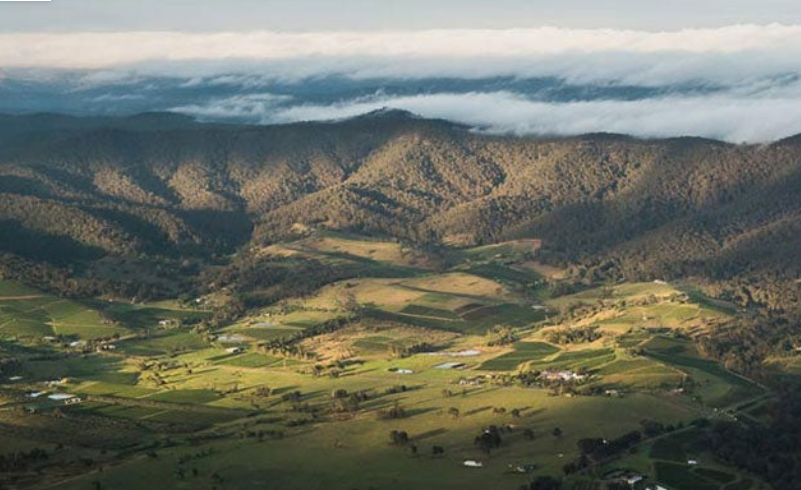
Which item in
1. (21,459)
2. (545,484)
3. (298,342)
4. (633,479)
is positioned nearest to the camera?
(545,484)

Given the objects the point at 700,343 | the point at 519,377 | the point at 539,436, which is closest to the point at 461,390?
the point at 519,377

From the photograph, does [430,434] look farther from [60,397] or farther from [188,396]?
[60,397]

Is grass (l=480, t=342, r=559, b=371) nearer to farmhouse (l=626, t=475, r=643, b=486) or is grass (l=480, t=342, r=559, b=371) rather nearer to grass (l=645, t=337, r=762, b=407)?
grass (l=645, t=337, r=762, b=407)

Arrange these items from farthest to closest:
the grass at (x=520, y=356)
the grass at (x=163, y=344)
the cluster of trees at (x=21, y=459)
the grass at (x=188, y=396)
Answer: the grass at (x=163, y=344) < the grass at (x=520, y=356) < the grass at (x=188, y=396) < the cluster of trees at (x=21, y=459)

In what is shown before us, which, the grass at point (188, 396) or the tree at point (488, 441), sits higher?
the tree at point (488, 441)

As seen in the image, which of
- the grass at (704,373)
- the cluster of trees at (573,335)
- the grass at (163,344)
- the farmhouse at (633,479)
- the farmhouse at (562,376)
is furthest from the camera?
the grass at (163,344)

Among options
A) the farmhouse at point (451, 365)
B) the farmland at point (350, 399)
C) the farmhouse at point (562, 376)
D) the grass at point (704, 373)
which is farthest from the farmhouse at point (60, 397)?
the grass at point (704, 373)

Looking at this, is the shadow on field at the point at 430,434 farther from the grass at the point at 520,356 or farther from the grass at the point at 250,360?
the grass at the point at 250,360

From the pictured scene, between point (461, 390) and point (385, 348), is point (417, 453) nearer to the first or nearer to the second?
point (461, 390)

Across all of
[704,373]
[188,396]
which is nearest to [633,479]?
[704,373]

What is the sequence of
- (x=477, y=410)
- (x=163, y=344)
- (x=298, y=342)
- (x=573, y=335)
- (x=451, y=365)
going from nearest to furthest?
(x=477, y=410) < (x=451, y=365) < (x=573, y=335) < (x=298, y=342) < (x=163, y=344)

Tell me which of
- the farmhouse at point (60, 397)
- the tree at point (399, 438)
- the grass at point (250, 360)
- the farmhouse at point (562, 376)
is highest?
the tree at point (399, 438)

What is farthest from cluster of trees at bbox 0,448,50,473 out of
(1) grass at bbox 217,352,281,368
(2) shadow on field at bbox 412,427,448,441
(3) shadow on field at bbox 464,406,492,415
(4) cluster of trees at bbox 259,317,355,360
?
(4) cluster of trees at bbox 259,317,355,360
